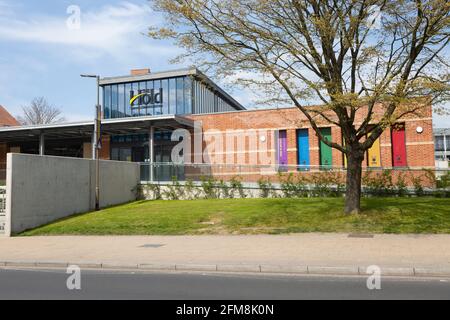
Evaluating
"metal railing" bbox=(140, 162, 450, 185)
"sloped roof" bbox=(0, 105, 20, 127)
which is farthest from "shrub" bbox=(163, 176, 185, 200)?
"sloped roof" bbox=(0, 105, 20, 127)

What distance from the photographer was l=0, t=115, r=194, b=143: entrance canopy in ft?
91.5

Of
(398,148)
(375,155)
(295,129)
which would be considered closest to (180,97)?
(295,129)

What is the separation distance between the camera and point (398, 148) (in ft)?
82.1

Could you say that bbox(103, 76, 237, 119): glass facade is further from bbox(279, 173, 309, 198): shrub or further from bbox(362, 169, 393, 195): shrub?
bbox(362, 169, 393, 195): shrub

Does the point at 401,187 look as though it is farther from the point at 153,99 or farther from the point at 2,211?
the point at 153,99

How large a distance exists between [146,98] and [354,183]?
2733 cm

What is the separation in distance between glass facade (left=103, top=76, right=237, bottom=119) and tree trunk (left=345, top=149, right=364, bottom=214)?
23.1 metres

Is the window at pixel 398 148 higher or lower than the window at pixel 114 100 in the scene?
lower

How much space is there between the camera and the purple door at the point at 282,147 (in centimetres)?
2747

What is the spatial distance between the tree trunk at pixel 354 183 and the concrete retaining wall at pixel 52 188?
11583 millimetres

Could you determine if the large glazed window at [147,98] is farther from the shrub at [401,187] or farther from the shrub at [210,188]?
the shrub at [401,187]

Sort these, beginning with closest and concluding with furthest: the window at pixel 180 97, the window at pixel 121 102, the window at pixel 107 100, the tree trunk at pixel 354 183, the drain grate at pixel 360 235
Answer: the drain grate at pixel 360 235 < the tree trunk at pixel 354 183 < the window at pixel 180 97 < the window at pixel 121 102 < the window at pixel 107 100

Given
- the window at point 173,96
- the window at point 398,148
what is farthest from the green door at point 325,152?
the window at point 173,96

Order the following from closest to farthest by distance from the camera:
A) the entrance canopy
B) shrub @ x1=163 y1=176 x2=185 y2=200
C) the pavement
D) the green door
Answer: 1. the pavement
2. shrub @ x1=163 y1=176 x2=185 y2=200
3. the green door
4. the entrance canopy
